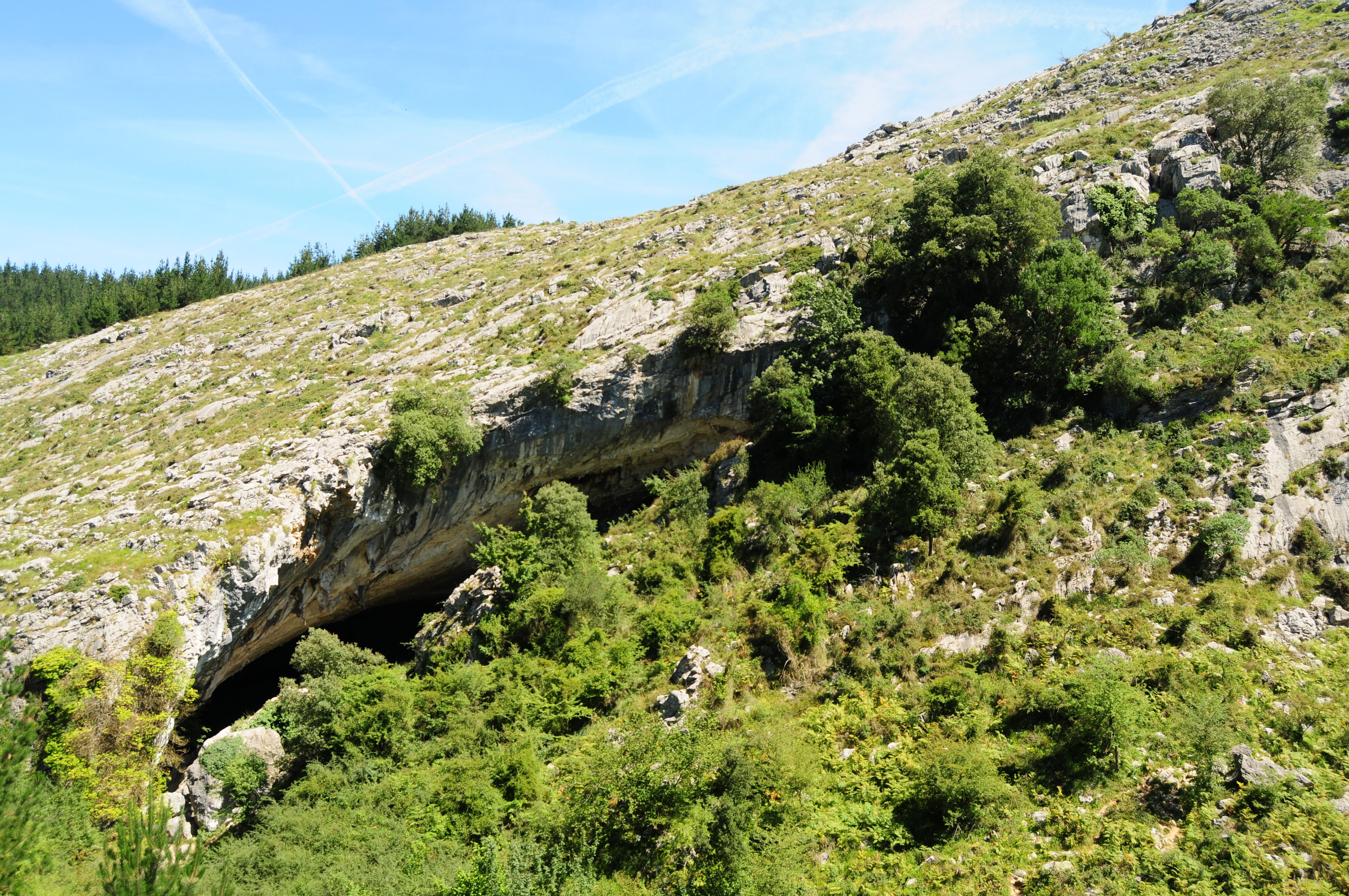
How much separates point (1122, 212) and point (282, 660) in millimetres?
47838

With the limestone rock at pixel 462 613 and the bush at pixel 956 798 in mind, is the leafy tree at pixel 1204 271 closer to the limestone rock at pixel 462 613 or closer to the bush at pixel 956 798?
the bush at pixel 956 798

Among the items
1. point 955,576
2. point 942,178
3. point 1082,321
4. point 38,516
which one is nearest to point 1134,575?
point 955,576

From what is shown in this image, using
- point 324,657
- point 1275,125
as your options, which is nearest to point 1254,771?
point 324,657

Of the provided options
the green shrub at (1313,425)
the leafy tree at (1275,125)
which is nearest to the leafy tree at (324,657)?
the green shrub at (1313,425)

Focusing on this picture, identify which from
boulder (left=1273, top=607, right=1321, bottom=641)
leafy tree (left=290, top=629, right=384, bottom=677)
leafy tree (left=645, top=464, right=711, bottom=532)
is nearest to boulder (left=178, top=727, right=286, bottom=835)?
leafy tree (left=290, top=629, right=384, bottom=677)

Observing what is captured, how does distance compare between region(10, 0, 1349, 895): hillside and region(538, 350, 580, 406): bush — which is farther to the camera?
region(538, 350, 580, 406): bush

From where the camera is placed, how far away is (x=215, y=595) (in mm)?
25656

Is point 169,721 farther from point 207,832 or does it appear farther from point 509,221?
point 509,221

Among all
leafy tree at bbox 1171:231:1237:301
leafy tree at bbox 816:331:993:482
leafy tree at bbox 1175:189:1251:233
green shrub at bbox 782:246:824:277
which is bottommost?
leafy tree at bbox 816:331:993:482

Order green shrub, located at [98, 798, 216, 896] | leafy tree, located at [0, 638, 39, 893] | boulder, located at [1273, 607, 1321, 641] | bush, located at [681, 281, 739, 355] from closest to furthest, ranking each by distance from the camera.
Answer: green shrub, located at [98, 798, 216, 896], leafy tree, located at [0, 638, 39, 893], boulder, located at [1273, 607, 1321, 641], bush, located at [681, 281, 739, 355]

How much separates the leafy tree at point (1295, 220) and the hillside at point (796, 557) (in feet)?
0.50

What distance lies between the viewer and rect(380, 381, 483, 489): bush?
30.9 meters

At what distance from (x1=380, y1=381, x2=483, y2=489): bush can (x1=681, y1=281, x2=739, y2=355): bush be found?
11.8 m

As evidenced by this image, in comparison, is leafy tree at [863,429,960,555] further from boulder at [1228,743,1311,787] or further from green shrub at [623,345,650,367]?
green shrub at [623,345,650,367]
